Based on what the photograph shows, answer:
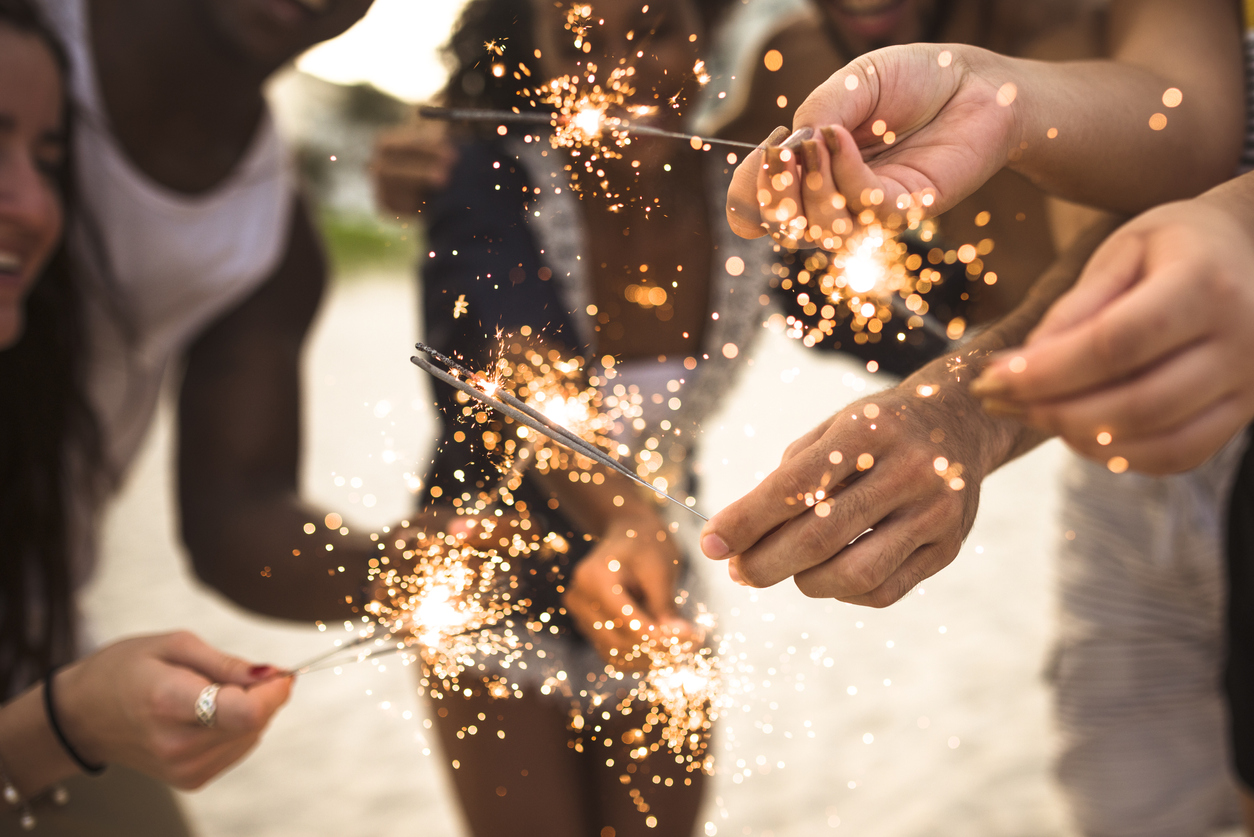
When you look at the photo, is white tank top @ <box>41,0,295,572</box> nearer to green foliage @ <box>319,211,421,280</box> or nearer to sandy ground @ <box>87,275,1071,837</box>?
sandy ground @ <box>87,275,1071,837</box>

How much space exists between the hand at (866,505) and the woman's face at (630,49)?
0.81 ft

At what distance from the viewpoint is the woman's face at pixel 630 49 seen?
0.47m

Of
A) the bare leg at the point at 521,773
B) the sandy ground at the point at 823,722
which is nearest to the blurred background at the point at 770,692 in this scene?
the sandy ground at the point at 823,722

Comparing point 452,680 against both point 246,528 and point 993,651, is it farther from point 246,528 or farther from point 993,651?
point 993,651

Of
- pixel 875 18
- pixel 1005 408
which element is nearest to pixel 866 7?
pixel 875 18

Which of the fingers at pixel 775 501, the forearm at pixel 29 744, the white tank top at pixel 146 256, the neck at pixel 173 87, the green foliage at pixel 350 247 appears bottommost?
the forearm at pixel 29 744

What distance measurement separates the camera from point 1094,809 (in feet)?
3.23

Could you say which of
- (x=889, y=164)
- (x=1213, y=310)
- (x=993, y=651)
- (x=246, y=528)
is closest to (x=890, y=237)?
(x=889, y=164)

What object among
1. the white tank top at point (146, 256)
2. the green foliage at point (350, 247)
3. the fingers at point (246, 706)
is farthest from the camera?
the green foliage at point (350, 247)

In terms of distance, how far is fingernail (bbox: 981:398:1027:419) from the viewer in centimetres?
30

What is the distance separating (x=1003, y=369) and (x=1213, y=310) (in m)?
0.09

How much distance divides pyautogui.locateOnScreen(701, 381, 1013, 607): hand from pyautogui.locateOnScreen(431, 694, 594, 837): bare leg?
0.47 meters

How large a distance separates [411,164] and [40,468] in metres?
0.53

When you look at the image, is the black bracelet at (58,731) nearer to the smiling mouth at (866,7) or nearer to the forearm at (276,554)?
the forearm at (276,554)
